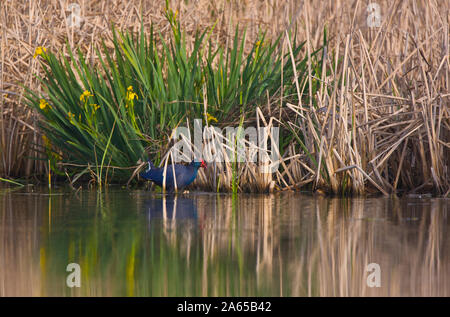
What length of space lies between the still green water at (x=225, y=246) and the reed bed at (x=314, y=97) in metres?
0.42

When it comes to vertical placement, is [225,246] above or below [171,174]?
below

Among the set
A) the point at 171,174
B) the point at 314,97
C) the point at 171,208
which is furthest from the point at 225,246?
the point at 314,97

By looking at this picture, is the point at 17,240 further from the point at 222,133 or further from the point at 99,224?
the point at 222,133

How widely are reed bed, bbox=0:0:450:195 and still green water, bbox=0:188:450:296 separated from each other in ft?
1.37

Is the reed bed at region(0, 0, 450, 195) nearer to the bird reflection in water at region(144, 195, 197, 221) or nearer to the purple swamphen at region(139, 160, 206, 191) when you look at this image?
the purple swamphen at region(139, 160, 206, 191)

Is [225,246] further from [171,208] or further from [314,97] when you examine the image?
[314,97]

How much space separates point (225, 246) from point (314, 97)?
9.62ft

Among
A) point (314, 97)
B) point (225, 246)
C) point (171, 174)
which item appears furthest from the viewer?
point (314, 97)

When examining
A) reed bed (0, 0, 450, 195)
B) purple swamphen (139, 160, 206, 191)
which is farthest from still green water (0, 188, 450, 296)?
reed bed (0, 0, 450, 195)

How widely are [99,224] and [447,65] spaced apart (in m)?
3.00

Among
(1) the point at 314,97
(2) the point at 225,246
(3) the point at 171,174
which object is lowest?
(2) the point at 225,246

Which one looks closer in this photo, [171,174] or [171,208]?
[171,208]

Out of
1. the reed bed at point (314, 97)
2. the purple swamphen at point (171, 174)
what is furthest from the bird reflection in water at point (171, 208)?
the reed bed at point (314, 97)

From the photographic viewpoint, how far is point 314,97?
20.7 ft
